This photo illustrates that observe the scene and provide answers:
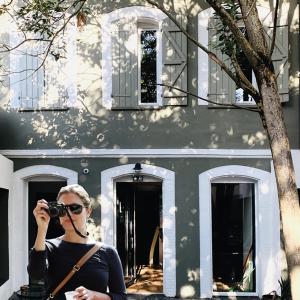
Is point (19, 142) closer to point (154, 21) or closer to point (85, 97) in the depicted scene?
point (85, 97)

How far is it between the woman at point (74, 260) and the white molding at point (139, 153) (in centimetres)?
659

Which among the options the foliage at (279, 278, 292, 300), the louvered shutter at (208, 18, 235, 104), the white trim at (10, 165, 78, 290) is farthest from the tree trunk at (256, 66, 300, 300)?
the white trim at (10, 165, 78, 290)

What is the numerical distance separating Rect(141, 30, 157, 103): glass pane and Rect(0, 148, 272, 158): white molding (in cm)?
108

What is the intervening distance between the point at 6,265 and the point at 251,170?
505 centimetres

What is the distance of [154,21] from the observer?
9898 millimetres

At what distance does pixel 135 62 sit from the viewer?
9789mm

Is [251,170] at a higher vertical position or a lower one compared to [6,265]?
higher

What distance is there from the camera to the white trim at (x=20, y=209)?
31.8ft

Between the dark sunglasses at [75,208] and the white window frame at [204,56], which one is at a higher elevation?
the white window frame at [204,56]

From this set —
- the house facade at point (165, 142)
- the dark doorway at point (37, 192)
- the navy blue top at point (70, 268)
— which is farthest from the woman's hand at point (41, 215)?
the dark doorway at point (37, 192)

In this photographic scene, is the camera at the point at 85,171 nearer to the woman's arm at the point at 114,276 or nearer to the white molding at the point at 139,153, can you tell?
the white molding at the point at 139,153

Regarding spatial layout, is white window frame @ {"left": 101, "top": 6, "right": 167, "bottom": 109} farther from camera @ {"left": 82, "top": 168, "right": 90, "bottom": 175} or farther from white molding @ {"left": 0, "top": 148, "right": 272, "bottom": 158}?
camera @ {"left": 82, "top": 168, "right": 90, "bottom": 175}

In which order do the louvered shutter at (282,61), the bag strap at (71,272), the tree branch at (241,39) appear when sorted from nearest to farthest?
1. the bag strap at (71,272)
2. the tree branch at (241,39)
3. the louvered shutter at (282,61)

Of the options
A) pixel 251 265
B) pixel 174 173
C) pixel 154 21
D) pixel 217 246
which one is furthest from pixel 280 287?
pixel 154 21
